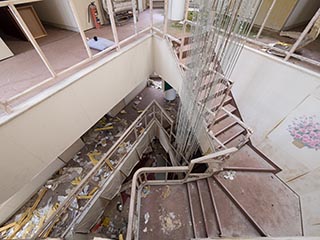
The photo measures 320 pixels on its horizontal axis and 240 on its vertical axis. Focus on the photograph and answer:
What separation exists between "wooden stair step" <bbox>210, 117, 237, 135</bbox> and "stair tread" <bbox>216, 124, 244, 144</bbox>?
0.09 m

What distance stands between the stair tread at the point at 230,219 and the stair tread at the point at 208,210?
92mm

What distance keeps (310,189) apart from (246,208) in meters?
1.01

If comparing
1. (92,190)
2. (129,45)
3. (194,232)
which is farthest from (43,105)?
(194,232)

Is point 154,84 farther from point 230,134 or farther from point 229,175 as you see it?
point 229,175

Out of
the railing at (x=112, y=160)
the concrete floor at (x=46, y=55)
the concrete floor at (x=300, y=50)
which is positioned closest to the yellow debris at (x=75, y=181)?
the railing at (x=112, y=160)

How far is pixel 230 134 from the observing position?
10.9ft

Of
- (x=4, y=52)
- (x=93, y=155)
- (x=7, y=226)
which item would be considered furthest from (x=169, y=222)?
(x=4, y=52)

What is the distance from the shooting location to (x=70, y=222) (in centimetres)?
316

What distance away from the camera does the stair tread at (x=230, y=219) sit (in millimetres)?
2434

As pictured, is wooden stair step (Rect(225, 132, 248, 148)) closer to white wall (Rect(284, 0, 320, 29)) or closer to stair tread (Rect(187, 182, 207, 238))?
stair tread (Rect(187, 182, 207, 238))

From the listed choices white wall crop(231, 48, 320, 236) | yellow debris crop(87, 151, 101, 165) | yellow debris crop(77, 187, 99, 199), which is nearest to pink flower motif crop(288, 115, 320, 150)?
white wall crop(231, 48, 320, 236)

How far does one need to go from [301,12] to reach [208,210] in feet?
13.0

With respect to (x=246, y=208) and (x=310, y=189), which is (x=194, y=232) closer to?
(x=246, y=208)

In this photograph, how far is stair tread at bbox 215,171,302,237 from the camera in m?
2.51
